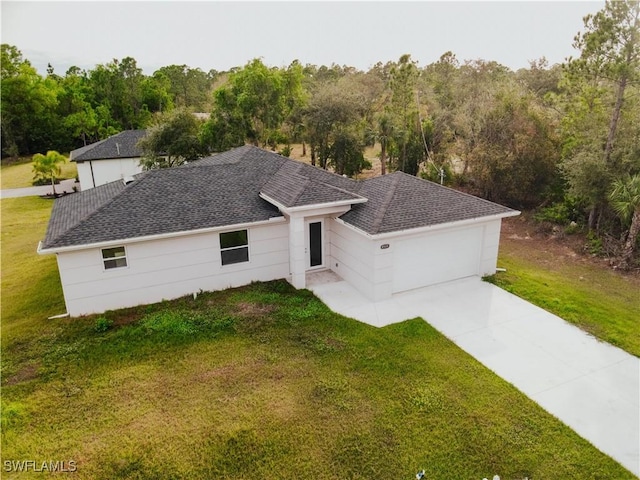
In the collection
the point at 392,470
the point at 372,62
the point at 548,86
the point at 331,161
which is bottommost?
the point at 392,470

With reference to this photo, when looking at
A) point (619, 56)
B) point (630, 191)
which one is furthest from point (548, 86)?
point (630, 191)

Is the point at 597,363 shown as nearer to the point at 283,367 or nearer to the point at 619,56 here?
the point at 283,367

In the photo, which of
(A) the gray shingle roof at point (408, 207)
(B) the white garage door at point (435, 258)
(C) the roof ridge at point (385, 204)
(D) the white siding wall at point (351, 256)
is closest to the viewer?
(C) the roof ridge at point (385, 204)

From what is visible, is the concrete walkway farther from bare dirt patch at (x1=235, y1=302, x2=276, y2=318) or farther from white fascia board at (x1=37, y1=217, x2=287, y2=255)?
bare dirt patch at (x1=235, y1=302, x2=276, y2=318)

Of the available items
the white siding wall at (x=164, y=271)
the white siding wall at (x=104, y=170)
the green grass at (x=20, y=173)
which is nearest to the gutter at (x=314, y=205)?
the white siding wall at (x=164, y=271)

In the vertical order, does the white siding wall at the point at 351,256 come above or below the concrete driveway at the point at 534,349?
above

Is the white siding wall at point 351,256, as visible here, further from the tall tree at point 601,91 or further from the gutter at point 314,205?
the tall tree at point 601,91

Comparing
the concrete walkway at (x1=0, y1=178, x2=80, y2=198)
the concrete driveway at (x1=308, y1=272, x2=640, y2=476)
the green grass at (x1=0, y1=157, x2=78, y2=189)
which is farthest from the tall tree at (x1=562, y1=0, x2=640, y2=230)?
the green grass at (x1=0, y1=157, x2=78, y2=189)

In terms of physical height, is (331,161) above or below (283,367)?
above
